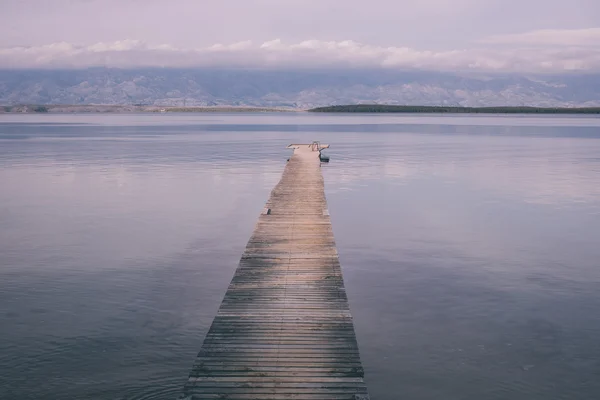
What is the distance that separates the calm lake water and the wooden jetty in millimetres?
1032

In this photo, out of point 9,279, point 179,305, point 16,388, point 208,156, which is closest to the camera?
point 16,388

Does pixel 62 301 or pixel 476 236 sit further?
pixel 476 236

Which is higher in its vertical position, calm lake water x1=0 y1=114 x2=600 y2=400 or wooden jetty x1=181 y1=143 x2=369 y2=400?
wooden jetty x1=181 y1=143 x2=369 y2=400

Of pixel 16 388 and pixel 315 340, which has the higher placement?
pixel 315 340

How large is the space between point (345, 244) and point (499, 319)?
27.4 feet

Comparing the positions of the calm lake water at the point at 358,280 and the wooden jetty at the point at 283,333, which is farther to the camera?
the calm lake water at the point at 358,280

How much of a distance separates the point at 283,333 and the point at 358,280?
6.51 m

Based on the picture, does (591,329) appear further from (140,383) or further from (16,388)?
(16,388)

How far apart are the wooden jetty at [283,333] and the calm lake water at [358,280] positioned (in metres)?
1.03

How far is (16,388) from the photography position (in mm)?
11109

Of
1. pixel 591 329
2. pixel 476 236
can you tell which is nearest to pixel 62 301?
pixel 591 329

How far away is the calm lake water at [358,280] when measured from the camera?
38.6 feet

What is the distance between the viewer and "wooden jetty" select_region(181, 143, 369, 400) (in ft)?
31.1

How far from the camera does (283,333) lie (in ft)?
37.5
